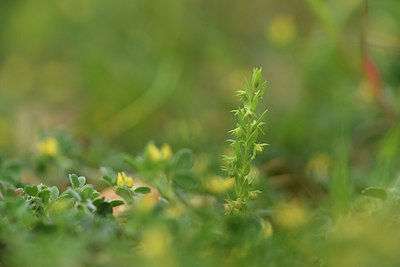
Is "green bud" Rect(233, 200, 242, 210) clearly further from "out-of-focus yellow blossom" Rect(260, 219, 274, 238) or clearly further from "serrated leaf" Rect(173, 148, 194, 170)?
"serrated leaf" Rect(173, 148, 194, 170)

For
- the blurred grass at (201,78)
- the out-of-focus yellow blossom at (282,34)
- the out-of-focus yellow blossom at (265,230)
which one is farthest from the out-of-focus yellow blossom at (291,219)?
the out-of-focus yellow blossom at (282,34)

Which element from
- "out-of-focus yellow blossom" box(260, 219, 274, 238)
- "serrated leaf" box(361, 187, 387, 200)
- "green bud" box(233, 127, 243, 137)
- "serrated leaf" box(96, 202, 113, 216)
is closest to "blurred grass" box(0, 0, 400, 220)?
"serrated leaf" box(361, 187, 387, 200)

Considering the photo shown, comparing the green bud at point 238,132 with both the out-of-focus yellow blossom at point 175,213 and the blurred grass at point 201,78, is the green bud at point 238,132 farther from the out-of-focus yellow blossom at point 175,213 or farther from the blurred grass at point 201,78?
the blurred grass at point 201,78

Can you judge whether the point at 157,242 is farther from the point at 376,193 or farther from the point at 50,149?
the point at 50,149

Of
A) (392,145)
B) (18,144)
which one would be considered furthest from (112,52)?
(392,145)

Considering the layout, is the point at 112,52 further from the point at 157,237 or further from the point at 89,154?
the point at 157,237
